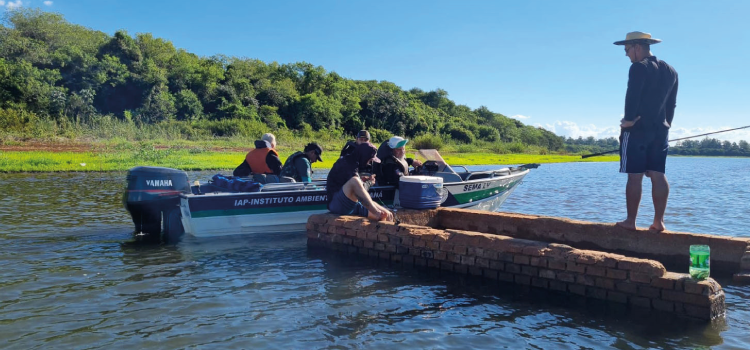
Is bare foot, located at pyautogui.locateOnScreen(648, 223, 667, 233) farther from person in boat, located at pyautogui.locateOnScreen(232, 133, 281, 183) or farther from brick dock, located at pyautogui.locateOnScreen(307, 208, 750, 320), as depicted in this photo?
person in boat, located at pyautogui.locateOnScreen(232, 133, 281, 183)

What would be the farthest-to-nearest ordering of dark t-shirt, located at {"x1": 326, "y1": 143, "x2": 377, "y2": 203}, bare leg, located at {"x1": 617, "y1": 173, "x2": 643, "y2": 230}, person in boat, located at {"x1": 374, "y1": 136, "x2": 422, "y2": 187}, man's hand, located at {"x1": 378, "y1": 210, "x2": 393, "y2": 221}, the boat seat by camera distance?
the boat seat, person in boat, located at {"x1": 374, "y1": 136, "x2": 422, "y2": 187}, dark t-shirt, located at {"x1": 326, "y1": 143, "x2": 377, "y2": 203}, man's hand, located at {"x1": 378, "y1": 210, "x2": 393, "y2": 221}, bare leg, located at {"x1": 617, "y1": 173, "x2": 643, "y2": 230}

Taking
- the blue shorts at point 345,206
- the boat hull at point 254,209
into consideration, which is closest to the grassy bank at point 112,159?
the boat hull at point 254,209

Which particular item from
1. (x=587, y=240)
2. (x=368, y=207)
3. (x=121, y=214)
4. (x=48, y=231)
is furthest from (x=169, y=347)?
(x=121, y=214)

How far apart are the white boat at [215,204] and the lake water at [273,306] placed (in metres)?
0.33

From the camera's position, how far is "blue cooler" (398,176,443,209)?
9.09 m

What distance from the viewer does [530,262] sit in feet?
21.3

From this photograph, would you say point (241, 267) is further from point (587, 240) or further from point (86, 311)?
point (587, 240)

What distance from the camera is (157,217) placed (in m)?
9.41

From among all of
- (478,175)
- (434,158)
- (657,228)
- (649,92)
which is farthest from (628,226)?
(478,175)

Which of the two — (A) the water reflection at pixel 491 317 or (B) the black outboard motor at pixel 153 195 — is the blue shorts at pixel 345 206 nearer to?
(A) the water reflection at pixel 491 317

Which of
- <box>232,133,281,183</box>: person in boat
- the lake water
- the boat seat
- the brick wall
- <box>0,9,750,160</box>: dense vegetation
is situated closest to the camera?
the lake water

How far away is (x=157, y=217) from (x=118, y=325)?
14.1 ft

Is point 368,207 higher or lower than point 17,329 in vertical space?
higher

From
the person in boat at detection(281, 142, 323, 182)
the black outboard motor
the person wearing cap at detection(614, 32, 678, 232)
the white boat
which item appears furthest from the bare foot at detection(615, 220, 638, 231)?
the black outboard motor
